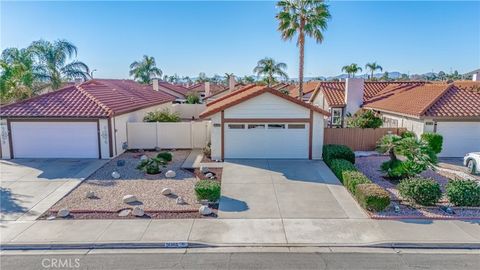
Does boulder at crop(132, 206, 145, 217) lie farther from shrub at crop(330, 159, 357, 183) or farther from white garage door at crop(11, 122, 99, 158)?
white garage door at crop(11, 122, 99, 158)

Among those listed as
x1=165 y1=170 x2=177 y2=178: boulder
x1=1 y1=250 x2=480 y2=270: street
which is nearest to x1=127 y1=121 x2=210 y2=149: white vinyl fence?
x1=165 y1=170 x2=177 y2=178: boulder

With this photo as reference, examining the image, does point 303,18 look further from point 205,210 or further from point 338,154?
point 205,210

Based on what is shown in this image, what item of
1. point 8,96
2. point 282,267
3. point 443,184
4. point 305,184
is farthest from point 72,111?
point 443,184

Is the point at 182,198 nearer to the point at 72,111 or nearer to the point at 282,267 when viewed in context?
the point at 282,267

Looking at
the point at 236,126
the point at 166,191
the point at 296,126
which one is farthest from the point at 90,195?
the point at 296,126

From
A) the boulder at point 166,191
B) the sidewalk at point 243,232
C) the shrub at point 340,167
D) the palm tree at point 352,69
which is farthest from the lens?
the palm tree at point 352,69

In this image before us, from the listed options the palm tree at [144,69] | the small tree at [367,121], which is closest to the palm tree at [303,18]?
the small tree at [367,121]

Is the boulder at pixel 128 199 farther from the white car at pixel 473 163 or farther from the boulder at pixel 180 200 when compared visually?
the white car at pixel 473 163
